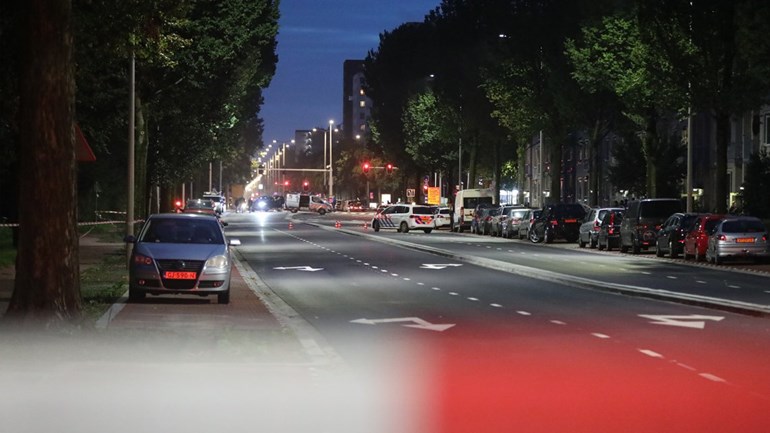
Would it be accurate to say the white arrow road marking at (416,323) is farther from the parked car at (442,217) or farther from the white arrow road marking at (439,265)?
the parked car at (442,217)

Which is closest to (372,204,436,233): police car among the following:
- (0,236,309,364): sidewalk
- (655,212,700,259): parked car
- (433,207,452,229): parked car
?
(433,207,452,229): parked car

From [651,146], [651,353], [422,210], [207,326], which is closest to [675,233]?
[651,146]

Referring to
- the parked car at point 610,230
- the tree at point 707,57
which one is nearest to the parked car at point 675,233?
the tree at point 707,57

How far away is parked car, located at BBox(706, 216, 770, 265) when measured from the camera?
138 feet

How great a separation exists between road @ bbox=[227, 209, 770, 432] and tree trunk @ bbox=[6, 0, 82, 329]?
136 inches

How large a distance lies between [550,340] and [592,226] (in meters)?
39.6

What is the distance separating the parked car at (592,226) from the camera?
2239 inches

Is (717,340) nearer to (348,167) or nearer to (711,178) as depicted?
(711,178)

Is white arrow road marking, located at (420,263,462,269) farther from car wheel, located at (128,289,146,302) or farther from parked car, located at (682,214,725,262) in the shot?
car wheel, located at (128,289,146,302)

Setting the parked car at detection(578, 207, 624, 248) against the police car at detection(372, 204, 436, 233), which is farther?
the police car at detection(372, 204, 436, 233)

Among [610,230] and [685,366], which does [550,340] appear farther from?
[610,230]

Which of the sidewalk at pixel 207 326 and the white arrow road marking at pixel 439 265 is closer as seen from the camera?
the sidewalk at pixel 207 326

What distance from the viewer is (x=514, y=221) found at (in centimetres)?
7338

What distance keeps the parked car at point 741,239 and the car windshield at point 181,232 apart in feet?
68.5
